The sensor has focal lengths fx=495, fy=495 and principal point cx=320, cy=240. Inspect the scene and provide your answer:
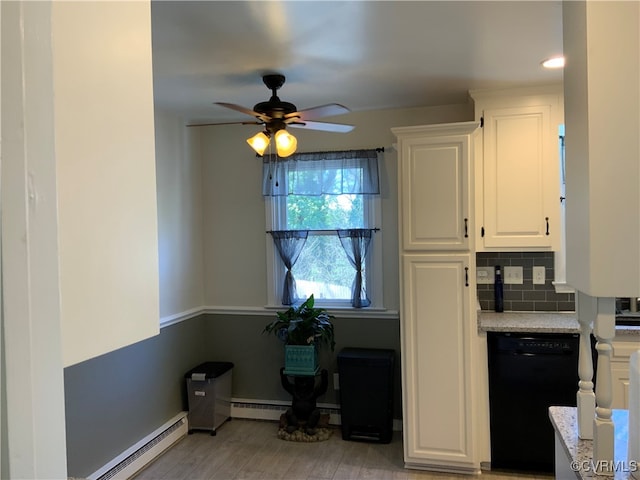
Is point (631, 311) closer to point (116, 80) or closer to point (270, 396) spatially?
point (270, 396)

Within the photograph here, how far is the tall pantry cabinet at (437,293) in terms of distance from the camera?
122 inches

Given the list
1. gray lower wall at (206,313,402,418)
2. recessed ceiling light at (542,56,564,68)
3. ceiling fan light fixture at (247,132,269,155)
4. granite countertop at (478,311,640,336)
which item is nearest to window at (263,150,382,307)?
gray lower wall at (206,313,402,418)

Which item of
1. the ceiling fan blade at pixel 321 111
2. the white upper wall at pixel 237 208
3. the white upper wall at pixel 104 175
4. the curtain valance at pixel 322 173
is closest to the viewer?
the white upper wall at pixel 104 175

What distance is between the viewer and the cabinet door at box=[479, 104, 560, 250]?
3.27 meters

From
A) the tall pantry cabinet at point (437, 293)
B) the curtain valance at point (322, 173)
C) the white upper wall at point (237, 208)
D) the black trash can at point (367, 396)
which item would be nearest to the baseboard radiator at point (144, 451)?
the white upper wall at point (237, 208)

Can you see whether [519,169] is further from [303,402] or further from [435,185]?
[303,402]

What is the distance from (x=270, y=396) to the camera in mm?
4246

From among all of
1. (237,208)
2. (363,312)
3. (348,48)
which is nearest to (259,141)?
(348,48)

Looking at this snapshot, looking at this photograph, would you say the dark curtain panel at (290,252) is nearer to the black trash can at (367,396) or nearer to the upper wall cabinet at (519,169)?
the black trash can at (367,396)

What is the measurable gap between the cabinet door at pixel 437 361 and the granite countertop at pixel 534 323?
A: 0.20 meters

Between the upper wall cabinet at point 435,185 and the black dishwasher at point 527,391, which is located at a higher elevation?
the upper wall cabinet at point 435,185

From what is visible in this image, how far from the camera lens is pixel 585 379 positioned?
168cm

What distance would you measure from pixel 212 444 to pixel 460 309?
212cm

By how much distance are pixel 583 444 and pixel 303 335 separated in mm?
2457
